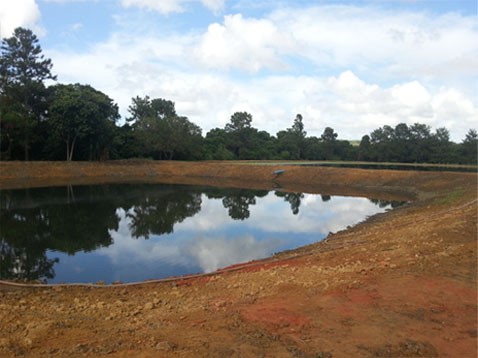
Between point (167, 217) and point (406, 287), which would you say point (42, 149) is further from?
point (406, 287)

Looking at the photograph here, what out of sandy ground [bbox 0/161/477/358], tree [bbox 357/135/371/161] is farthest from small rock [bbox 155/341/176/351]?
tree [bbox 357/135/371/161]

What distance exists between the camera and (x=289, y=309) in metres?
6.91

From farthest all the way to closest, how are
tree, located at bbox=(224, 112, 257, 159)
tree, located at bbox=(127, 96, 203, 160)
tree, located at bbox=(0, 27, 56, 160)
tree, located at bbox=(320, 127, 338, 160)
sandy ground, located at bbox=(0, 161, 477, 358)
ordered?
tree, located at bbox=(320, 127, 338, 160) → tree, located at bbox=(224, 112, 257, 159) → tree, located at bbox=(127, 96, 203, 160) → tree, located at bbox=(0, 27, 56, 160) → sandy ground, located at bbox=(0, 161, 477, 358)

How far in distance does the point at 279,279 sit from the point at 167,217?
1514 centimetres

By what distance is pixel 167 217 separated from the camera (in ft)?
75.8

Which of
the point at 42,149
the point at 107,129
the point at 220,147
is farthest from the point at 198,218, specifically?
the point at 220,147

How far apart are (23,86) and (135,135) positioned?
17.2 m

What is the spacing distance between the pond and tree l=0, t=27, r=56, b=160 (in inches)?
552

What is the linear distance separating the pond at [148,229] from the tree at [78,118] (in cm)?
1362

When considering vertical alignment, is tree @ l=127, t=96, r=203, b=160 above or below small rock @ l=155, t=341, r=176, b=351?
above

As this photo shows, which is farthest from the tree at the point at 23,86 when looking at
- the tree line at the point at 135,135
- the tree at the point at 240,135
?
the tree at the point at 240,135

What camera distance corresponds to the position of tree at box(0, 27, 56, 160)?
4469cm

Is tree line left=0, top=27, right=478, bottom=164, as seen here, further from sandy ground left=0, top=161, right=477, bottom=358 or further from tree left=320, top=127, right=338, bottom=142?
sandy ground left=0, top=161, right=477, bottom=358

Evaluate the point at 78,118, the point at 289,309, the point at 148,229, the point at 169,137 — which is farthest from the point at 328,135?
the point at 289,309
